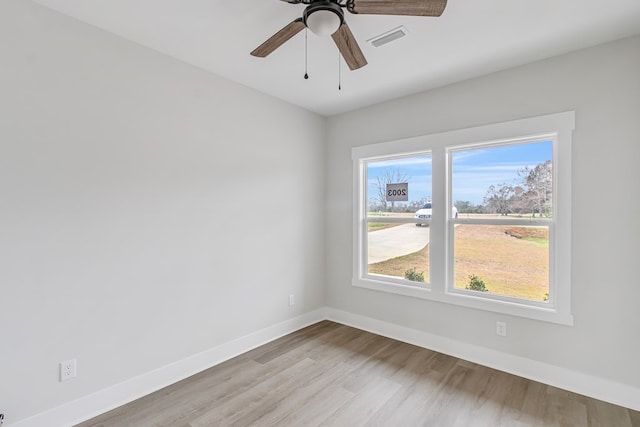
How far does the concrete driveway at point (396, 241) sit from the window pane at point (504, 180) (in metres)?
0.53

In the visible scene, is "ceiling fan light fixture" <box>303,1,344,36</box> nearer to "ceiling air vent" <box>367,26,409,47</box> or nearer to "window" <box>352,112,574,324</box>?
"ceiling air vent" <box>367,26,409,47</box>

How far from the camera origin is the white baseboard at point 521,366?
2.25 meters

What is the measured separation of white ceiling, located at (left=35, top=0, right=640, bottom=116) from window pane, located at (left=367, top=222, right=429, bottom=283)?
1.64 meters

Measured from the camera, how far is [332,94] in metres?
3.37

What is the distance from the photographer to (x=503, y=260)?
9.39ft

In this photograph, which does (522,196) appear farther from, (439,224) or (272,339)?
(272,339)

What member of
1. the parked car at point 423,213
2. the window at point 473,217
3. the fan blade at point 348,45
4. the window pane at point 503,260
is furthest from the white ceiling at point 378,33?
the window pane at point 503,260

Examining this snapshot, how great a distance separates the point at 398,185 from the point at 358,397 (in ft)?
7.51

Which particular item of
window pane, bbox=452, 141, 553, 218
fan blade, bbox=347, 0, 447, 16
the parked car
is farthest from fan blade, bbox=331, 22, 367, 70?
the parked car

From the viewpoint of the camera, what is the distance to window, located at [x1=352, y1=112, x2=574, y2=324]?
2568mm

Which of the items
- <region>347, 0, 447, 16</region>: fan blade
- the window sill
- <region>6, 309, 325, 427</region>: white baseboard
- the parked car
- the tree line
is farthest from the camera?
the parked car

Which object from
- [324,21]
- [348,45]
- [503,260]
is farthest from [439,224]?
[324,21]

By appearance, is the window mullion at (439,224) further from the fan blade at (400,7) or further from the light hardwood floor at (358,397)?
the fan blade at (400,7)

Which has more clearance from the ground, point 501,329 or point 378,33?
point 378,33
